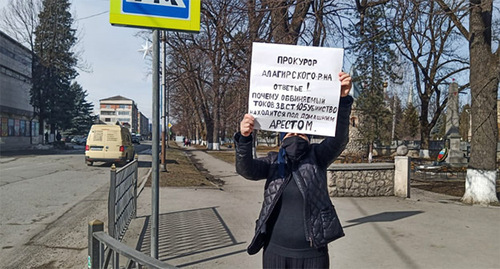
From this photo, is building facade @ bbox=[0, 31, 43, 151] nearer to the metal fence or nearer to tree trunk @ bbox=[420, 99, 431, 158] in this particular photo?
tree trunk @ bbox=[420, 99, 431, 158]

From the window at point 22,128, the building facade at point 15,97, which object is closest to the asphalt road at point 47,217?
the building facade at point 15,97

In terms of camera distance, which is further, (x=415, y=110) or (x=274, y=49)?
(x=415, y=110)

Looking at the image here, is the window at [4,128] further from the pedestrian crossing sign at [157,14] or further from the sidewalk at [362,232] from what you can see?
the pedestrian crossing sign at [157,14]

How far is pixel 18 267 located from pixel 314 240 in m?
4.13

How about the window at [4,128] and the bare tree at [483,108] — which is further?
the window at [4,128]

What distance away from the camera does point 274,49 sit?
3.02 meters

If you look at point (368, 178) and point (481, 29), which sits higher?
point (481, 29)

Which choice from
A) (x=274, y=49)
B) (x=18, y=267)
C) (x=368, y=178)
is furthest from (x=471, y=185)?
(x=18, y=267)

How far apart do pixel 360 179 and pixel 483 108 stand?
3507mm

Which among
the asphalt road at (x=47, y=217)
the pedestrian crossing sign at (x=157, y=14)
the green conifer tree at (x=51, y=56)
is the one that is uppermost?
the green conifer tree at (x=51, y=56)

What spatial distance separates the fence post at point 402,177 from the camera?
35.0 feet

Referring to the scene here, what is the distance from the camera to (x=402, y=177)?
1084cm

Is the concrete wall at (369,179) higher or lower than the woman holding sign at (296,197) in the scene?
lower

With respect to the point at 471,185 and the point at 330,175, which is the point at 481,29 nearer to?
the point at 471,185
